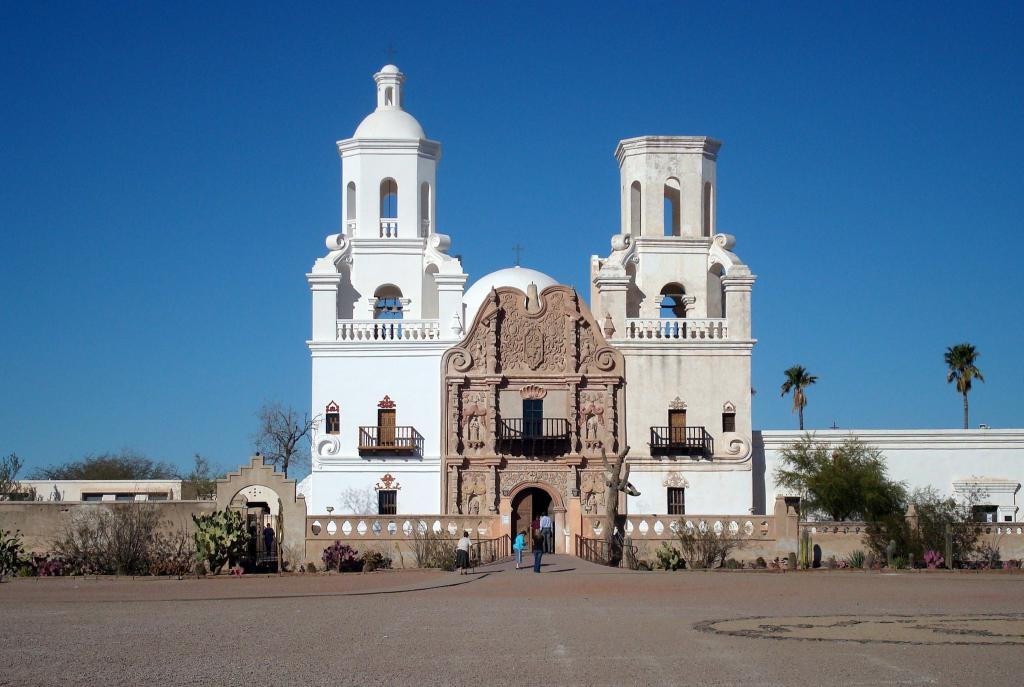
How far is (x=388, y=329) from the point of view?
155 feet

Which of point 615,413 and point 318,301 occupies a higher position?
point 318,301

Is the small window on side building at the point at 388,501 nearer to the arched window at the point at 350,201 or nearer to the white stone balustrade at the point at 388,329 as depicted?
the white stone balustrade at the point at 388,329

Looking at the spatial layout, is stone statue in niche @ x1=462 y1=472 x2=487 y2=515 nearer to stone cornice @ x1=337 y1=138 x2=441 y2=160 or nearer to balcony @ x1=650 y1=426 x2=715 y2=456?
balcony @ x1=650 y1=426 x2=715 y2=456

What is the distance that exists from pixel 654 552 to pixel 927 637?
2171 centimetres

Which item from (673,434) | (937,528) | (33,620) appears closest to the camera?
Result: (33,620)

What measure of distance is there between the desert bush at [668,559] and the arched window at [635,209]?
14418mm

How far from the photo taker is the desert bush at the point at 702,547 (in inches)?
1556

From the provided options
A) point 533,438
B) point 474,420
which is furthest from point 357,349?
point 533,438

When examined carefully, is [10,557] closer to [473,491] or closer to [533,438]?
[473,491]

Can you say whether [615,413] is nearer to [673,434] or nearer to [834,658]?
[673,434]

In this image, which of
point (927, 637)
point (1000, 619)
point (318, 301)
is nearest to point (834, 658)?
point (927, 637)

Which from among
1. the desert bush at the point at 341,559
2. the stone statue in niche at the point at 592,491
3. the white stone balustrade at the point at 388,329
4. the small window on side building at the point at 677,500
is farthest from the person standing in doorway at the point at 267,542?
the small window on side building at the point at 677,500

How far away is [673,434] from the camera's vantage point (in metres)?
46.4

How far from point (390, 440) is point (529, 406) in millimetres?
4724
